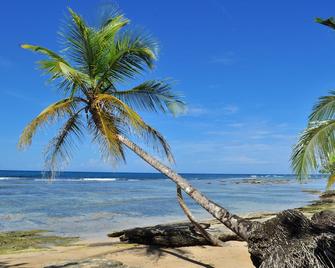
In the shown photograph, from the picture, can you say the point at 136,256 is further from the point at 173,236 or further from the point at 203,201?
the point at 203,201

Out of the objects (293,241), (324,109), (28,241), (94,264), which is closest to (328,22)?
(324,109)

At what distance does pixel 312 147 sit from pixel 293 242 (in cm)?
244

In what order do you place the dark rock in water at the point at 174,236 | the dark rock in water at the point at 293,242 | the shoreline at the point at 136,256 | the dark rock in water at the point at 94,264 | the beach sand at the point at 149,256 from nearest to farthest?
the dark rock in water at the point at 293,242 < the dark rock in water at the point at 94,264 < the shoreline at the point at 136,256 < the beach sand at the point at 149,256 < the dark rock in water at the point at 174,236

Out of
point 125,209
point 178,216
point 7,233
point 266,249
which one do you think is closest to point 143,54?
point 266,249

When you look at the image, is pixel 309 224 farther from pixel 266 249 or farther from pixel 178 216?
pixel 178 216

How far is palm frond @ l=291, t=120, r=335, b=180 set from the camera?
8750 mm

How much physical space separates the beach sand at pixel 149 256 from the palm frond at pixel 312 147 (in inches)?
136

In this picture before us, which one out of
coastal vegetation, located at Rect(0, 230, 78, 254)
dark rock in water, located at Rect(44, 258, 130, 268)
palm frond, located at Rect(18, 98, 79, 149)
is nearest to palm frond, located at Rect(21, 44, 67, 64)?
palm frond, located at Rect(18, 98, 79, 149)

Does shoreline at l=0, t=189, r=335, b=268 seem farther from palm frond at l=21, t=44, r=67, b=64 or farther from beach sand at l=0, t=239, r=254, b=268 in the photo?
palm frond at l=21, t=44, r=67, b=64

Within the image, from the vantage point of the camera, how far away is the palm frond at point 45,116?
9.95 meters

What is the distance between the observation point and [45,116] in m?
9.99

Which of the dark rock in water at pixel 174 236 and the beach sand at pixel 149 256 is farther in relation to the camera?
the dark rock in water at pixel 174 236

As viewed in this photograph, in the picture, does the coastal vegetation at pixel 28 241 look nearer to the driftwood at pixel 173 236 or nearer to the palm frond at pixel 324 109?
the driftwood at pixel 173 236

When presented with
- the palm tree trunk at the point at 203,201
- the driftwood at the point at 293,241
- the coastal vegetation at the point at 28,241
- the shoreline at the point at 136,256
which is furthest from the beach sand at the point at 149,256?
the driftwood at the point at 293,241
